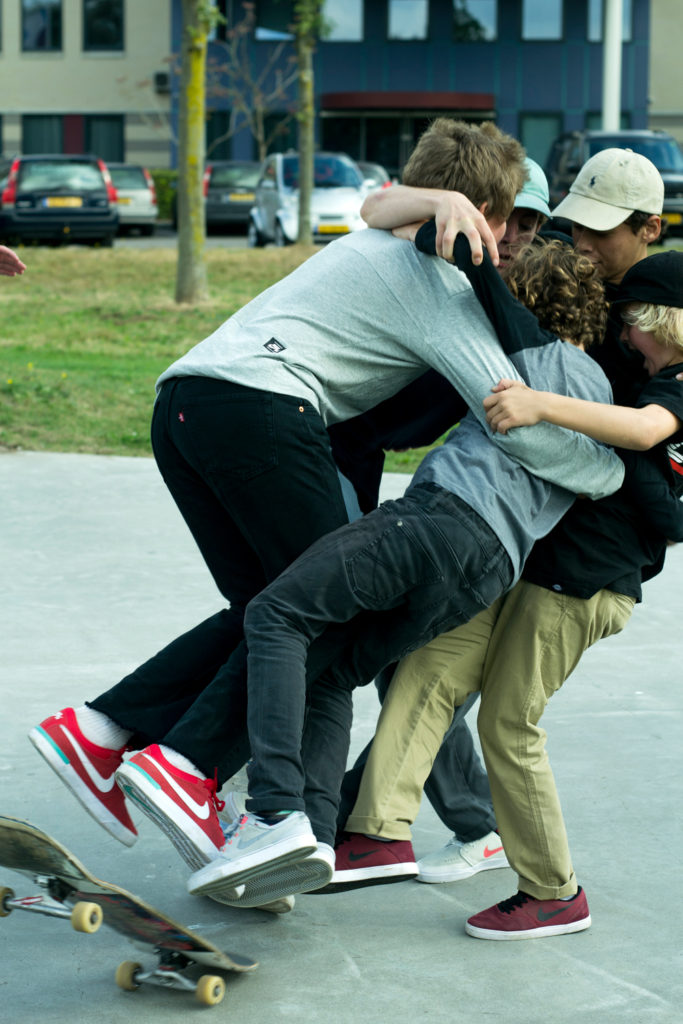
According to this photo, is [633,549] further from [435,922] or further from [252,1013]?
[252,1013]

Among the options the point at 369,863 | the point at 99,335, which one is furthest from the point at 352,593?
the point at 99,335

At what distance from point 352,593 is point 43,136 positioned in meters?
41.9

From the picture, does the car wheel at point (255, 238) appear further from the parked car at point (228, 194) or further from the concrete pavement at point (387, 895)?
the concrete pavement at point (387, 895)

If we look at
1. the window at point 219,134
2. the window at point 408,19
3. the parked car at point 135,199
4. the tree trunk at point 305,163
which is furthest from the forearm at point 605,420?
the window at point 408,19

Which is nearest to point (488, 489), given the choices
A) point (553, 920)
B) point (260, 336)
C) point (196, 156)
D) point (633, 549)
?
point (633, 549)

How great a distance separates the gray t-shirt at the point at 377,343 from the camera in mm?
2842

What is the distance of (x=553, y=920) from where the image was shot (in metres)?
3.06

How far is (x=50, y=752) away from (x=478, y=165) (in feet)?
5.15

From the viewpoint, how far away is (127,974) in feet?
9.02

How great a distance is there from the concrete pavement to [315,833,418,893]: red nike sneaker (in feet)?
0.36

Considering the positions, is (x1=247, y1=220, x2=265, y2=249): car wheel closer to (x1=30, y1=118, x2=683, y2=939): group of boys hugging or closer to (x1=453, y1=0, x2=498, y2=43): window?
(x1=453, y1=0, x2=498, y2=43): window

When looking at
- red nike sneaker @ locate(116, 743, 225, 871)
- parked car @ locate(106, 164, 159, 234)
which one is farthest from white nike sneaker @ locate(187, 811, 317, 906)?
parked car @ locate(106, 164, 159, 234)

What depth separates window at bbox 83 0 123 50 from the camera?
40.3 meters

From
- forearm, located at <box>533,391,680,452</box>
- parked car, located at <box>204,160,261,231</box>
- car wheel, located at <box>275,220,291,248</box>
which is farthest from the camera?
parked car, located at <box>204,160,261,231</box>
